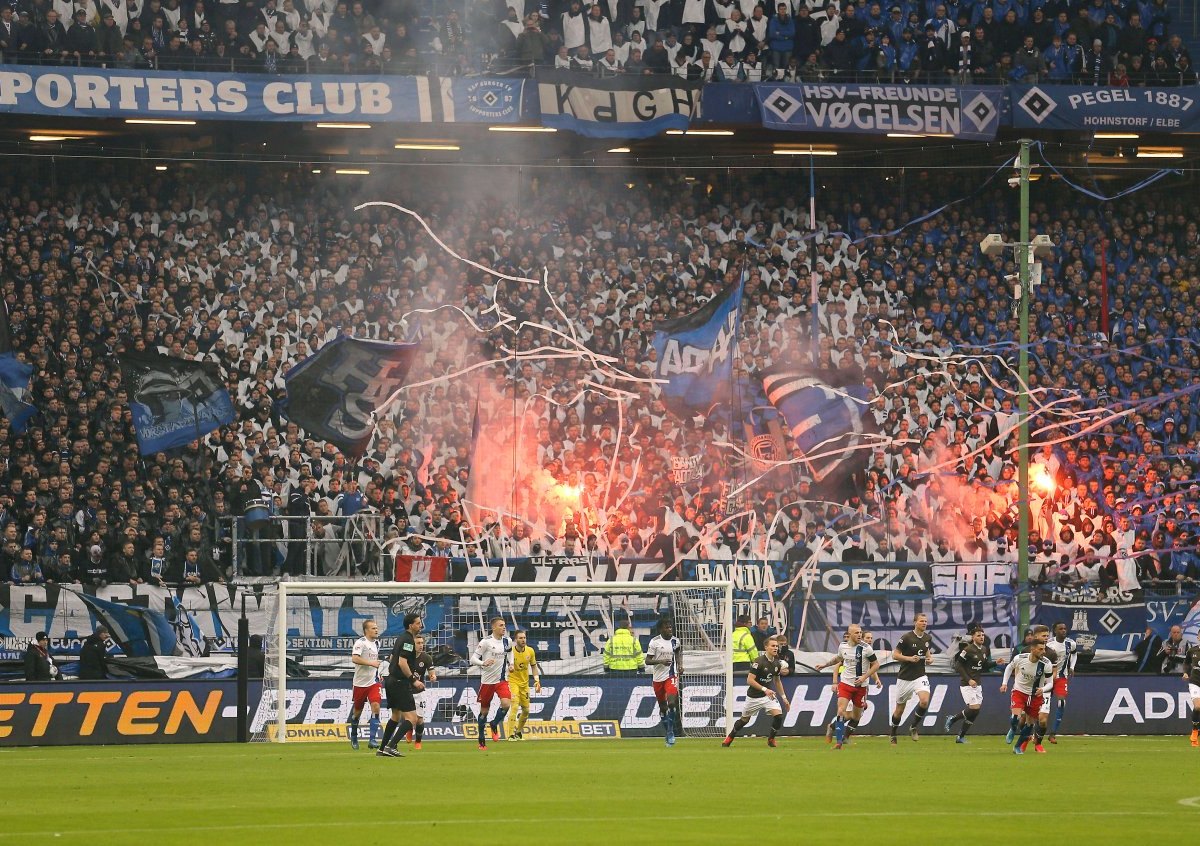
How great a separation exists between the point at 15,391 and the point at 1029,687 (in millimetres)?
18576

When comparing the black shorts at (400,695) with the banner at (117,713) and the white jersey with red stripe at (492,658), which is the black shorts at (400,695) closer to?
the white jersey with red stripe at (492,658)

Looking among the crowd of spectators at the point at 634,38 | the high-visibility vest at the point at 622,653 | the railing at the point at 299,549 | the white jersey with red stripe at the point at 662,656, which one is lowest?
the high-visibility vest at the point at 622,653

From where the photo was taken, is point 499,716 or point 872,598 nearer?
point 499,716

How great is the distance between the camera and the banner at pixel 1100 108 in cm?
3784

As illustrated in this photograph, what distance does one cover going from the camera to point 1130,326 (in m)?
36.4

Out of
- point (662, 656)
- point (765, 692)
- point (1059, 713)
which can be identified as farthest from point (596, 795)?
point (1059, 713)

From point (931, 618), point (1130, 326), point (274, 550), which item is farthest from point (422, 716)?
point (1130, 326)

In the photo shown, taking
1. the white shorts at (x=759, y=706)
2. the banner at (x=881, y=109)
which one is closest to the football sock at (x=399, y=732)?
the white shorts at (x=759, y=706)

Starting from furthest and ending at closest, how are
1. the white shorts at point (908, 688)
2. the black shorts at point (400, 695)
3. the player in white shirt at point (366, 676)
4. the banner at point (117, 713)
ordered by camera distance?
the white shorts at point (908, 688)
the banner at point (117, 713)
the player in white shirt at point (366, 676)
the black shorts at point (400, 695)

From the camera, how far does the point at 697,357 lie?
113ft

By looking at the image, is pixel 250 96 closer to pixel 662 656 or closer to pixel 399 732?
pixel 662 656

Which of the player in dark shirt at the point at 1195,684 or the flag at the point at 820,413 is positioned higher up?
the flag at the point at 820,413

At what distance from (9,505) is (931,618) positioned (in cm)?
1524

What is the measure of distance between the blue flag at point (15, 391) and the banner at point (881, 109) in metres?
15.6
